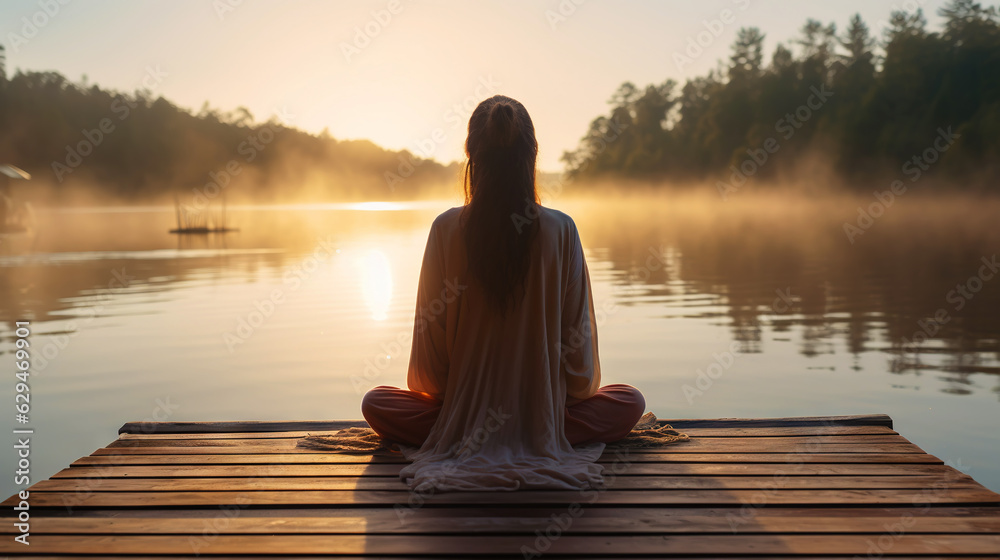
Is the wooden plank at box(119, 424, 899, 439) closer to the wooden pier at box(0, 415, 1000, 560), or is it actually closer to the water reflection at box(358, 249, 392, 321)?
the wooden pier at box(0, 415, 1000, 560)

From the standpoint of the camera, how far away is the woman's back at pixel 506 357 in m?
3.06

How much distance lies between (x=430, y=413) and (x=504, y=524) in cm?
94

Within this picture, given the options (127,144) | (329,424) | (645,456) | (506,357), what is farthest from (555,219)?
(127,144)

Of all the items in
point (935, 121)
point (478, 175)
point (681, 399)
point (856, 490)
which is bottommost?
point (681, 399)

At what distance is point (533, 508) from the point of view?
269 centimetres

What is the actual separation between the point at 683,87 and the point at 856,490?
67.0m

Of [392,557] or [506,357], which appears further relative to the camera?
[506,357]

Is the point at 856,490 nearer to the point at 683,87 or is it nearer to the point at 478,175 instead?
the point at 478,175

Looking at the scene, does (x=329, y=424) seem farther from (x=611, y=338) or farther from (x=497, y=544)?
(x=611, y=338)

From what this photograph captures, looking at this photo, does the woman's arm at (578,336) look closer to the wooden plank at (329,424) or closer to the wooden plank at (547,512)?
the wooden plank at (547,512)

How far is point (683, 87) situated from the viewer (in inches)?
2584

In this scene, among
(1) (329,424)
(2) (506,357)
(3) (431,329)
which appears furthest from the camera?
(1) (329,424)

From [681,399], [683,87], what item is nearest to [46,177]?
[683,87]

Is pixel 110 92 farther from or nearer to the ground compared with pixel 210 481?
farther from the ground
